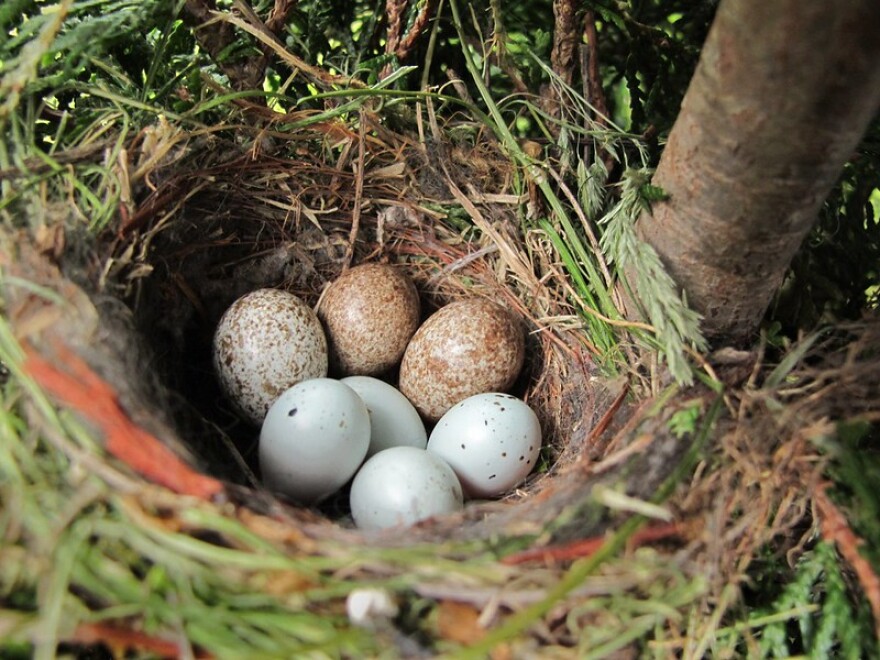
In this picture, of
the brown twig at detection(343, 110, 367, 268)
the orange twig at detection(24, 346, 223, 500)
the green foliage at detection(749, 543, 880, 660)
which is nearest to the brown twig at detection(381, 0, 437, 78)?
the brown twig at detection(343, 110, 367, 268)

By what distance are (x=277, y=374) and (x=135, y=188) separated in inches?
16.6

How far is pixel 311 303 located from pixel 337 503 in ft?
1.64

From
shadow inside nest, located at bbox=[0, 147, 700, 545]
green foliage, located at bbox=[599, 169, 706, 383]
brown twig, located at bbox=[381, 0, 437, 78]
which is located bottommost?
shadow inside nest, located at bbox=[0, 147, 700, 545]

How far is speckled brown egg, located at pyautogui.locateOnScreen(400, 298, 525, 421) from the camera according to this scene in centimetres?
150

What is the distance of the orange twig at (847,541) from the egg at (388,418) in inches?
29.6

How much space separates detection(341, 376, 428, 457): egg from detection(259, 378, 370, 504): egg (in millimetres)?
132

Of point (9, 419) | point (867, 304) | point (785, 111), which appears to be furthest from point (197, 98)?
point (867, 304)

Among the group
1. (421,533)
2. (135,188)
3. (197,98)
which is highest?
(197,98)

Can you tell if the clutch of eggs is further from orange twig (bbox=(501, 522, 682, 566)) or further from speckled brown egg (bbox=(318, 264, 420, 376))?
orange twig (bbox=(501, 522, 682, 566))

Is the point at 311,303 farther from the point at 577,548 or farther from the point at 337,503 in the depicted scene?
the point at 577,548

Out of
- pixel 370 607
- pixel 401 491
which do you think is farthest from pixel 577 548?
pixel 401 491

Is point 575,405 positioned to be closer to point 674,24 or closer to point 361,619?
point 361,619

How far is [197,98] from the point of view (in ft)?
4.73

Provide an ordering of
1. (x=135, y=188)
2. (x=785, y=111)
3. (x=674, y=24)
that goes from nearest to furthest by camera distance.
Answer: (x=785, y=111) → (x=135, y=188) → (x=674, y=24)
